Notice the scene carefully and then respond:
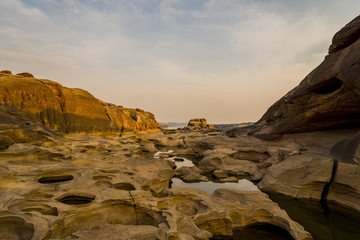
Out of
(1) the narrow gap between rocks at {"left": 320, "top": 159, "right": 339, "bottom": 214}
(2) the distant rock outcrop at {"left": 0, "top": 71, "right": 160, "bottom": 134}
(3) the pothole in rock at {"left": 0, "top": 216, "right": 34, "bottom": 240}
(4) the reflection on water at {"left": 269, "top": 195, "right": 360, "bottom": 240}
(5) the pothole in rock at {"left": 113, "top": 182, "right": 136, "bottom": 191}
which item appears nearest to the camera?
(3) the pothole in rock at {"left": 0, "top": 216, "right": 34, "bottom": 240}

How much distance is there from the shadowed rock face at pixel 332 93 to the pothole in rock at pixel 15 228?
16.0 metres

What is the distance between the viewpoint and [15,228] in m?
4.29

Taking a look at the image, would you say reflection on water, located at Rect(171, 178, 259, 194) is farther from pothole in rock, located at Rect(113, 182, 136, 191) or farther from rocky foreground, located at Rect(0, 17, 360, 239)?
pothole in rock, located at Rect(113, 182, 136, 191)

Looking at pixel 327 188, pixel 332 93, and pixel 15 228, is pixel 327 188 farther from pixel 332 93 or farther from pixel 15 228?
pixel 15 228

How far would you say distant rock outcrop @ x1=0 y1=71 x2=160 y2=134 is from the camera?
22.4 metres

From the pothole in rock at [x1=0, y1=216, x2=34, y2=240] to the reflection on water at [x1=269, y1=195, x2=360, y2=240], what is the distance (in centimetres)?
897

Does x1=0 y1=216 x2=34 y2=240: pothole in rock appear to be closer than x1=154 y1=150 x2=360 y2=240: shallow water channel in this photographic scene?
Yes

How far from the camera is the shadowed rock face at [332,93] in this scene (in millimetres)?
10688

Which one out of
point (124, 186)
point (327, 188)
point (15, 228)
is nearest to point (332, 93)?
point (327, 188)

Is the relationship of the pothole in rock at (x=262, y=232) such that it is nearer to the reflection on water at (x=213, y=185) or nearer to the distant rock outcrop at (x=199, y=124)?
the reflection on water at (x=213, y=185)

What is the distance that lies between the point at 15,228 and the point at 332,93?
17547 mm

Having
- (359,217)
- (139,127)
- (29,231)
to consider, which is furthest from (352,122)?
(139,127)

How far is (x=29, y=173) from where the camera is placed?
732 centimetres

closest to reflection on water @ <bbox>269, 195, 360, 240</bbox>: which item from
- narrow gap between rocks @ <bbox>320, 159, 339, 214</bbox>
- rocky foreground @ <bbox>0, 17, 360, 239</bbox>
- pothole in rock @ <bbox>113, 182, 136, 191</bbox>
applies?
rocky foreground @ <bbox>0, 17, 360, 239</bbox>
